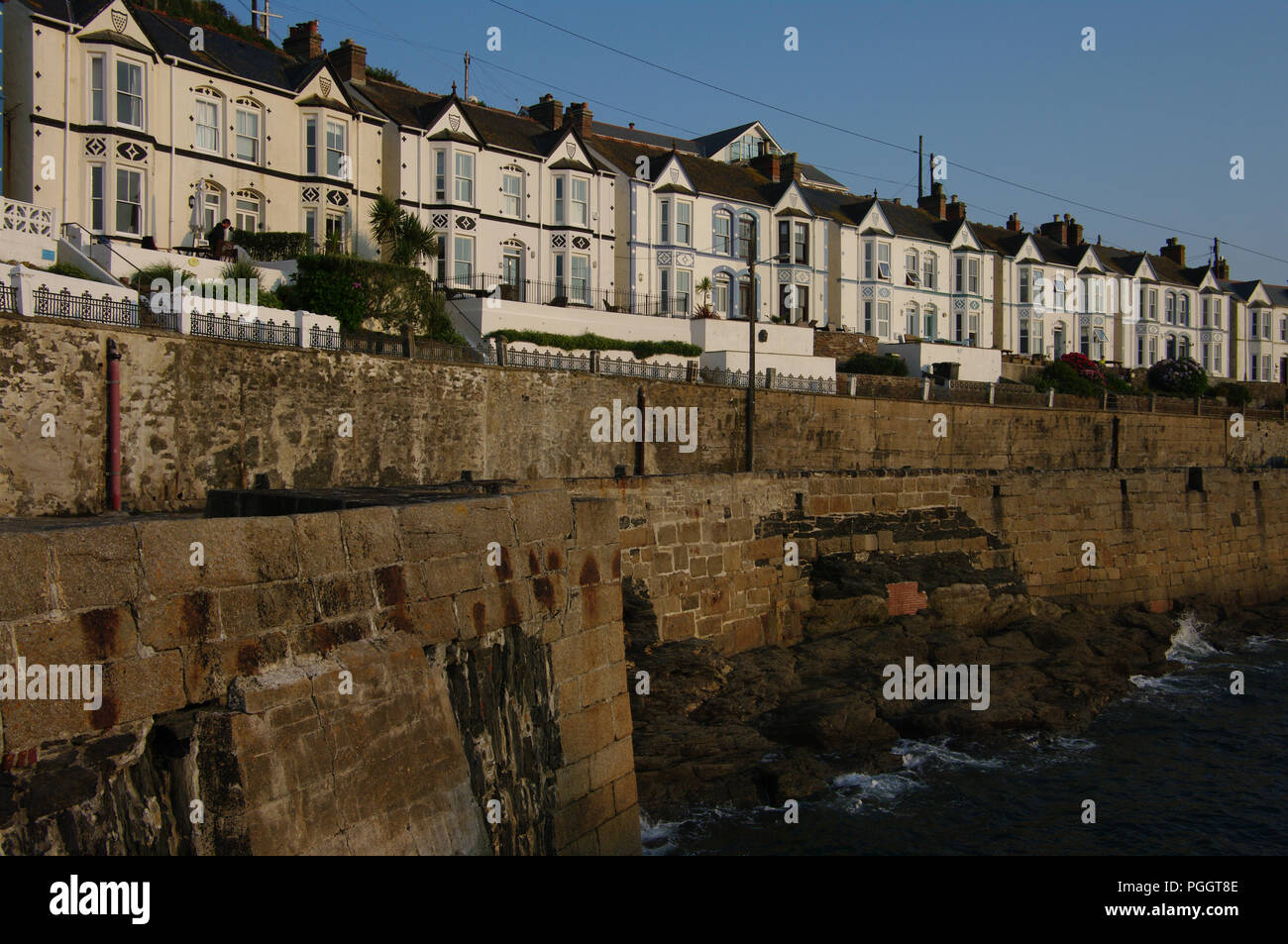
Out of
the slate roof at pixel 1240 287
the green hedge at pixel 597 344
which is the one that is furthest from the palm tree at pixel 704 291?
the slate roof at pixel 1240 287

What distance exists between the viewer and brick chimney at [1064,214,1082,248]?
225 feet

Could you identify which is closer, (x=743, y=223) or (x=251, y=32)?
(x=743, y=223)

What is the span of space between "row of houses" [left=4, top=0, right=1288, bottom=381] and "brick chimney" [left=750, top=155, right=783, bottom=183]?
11cm

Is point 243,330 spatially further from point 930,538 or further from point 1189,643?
point 1189,643

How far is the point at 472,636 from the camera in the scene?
23.2 ft

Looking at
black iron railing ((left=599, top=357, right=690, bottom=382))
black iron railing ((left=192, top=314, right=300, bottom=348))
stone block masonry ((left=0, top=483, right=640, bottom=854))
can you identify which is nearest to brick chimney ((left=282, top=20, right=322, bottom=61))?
black iron railing ((left=599, top=357, right=690, bottom=382))

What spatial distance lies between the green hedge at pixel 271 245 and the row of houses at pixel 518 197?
1.76m

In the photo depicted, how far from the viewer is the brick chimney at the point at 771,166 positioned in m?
52.2

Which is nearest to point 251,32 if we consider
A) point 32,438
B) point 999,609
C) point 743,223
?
point 743,223

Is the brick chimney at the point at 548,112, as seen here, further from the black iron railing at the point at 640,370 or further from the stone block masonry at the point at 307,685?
the stone block masonry at the point at 307,685

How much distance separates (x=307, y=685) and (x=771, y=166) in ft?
164

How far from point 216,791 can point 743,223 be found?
4512cm
